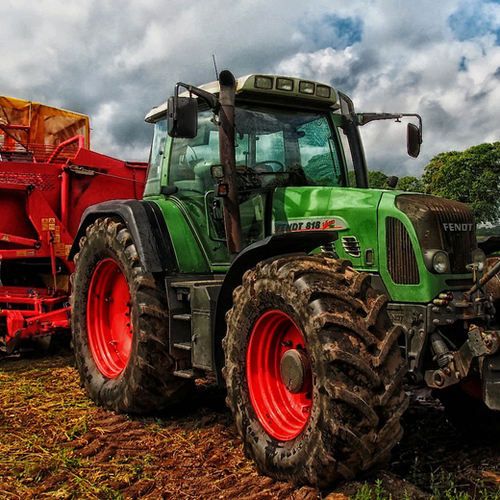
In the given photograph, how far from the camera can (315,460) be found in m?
3.29

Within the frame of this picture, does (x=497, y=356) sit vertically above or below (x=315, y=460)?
above

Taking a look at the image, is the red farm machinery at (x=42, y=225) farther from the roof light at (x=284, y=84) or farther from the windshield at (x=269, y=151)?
the roof light at (x=284, y=84)

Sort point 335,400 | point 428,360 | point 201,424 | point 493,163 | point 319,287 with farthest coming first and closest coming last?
point 493,163, point 201,424, point 428,360, point 319,287, point 335,400

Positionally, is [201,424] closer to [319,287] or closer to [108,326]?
[108,326]

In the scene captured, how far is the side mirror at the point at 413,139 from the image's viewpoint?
17.2 feet

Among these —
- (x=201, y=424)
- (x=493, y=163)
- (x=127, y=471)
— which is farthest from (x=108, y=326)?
(x=493, y=163)

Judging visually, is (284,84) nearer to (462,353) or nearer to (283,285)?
(283,285)

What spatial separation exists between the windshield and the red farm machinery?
9.18 feet

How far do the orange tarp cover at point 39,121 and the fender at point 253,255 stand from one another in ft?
19.3

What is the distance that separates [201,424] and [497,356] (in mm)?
2324

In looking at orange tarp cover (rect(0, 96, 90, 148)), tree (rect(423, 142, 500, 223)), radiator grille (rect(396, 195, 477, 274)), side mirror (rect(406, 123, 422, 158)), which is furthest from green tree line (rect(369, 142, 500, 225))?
radiator grille (rect(396, 195, 477, 274))

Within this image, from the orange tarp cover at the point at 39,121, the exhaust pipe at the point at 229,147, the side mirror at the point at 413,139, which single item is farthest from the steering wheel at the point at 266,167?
the orange tarp cover at the point at 39,121

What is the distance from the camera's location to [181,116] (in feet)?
14.0

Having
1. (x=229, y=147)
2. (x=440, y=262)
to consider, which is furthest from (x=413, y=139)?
(x=440, y=262)
